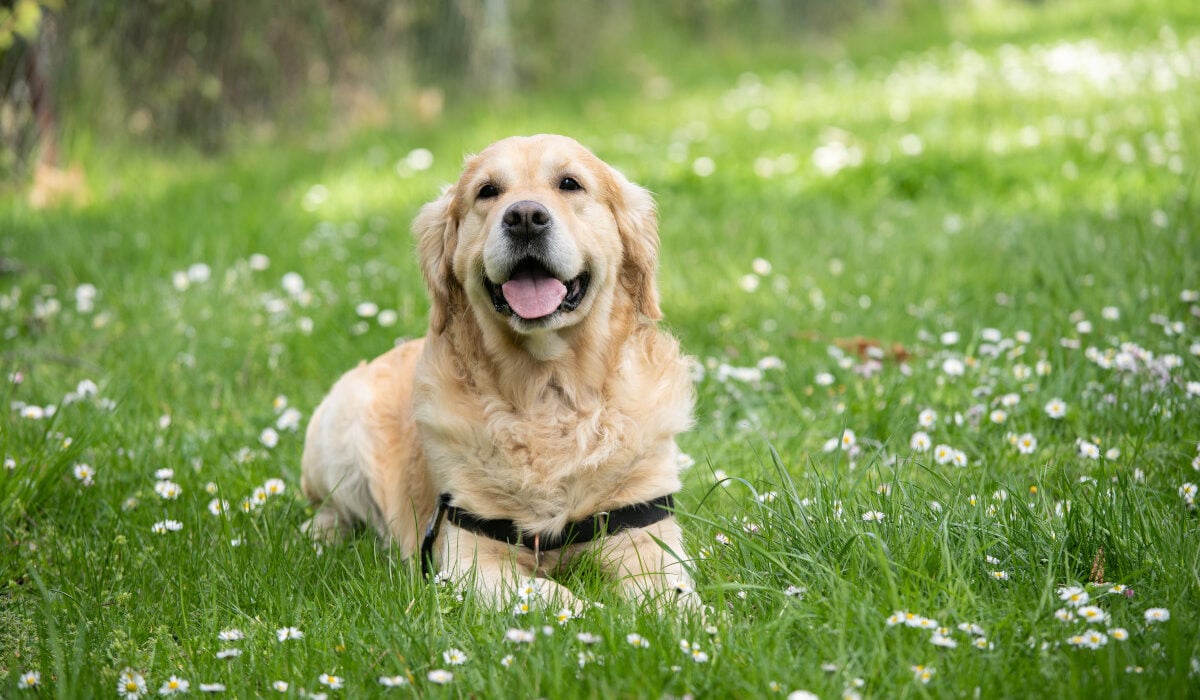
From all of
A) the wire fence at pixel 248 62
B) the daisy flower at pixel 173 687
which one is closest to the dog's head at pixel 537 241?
the daisy flower at pixel 173 687

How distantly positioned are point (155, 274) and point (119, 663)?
3692mm

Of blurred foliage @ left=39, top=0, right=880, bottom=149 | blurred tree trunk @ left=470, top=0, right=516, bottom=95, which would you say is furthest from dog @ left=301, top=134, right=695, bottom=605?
blurred tree trunk @ left=470, top=0, right=516, bottom=95

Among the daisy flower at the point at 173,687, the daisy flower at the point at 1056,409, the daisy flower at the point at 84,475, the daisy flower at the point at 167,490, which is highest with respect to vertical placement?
the daisy flower at the point at 84,475

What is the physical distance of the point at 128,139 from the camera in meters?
7.98

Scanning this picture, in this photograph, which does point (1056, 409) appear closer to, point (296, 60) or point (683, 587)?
point (683, 587)

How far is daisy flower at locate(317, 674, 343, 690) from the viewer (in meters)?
2.18

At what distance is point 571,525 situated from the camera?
2.95 meters

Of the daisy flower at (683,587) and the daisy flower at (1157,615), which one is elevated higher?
the daisy flower at (683,587)

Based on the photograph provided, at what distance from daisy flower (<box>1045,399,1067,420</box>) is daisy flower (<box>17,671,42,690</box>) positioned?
3018mm

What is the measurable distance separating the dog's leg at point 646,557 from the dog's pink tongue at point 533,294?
66 centimetres

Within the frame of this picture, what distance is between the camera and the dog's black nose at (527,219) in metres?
2.94

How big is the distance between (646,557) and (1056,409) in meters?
1.59

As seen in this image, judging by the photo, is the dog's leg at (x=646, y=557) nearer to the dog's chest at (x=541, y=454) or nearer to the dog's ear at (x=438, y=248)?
the dog's chest at (x=541, y=454)

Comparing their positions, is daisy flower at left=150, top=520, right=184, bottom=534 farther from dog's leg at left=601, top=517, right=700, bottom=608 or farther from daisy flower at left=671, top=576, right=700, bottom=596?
daisy flower at left=671, top=576, right=700, bottom=596
